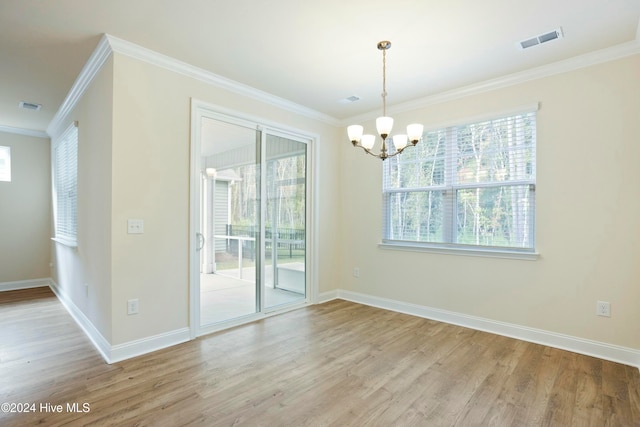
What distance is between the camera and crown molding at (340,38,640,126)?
112 inches

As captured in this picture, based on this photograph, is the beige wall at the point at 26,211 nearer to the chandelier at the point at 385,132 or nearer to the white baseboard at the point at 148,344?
the white baseboard at the point at 148,344

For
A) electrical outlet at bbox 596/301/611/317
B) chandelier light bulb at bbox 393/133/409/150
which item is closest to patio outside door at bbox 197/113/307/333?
chandelier light bulb at bbox 393/133/409/150

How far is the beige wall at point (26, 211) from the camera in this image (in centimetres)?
536

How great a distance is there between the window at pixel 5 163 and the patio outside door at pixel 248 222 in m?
4.39

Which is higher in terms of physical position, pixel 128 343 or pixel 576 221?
pixel 576 221

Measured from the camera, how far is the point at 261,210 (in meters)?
4.08

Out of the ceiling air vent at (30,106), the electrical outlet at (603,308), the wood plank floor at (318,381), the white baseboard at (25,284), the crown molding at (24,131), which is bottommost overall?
the wood plank floor at (318,381)

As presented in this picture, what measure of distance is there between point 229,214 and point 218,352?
152 centimetres

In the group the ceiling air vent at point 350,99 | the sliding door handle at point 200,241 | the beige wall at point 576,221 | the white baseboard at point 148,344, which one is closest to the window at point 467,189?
A: the beige wall at point 576,221

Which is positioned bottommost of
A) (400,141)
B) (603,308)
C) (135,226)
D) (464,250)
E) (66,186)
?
(603,308)

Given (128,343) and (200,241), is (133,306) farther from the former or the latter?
(200,241)

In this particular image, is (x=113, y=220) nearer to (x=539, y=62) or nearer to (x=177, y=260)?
(x=177, y=260)

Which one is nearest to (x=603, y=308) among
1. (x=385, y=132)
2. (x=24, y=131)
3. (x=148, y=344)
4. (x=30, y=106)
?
(x=385, y=132)

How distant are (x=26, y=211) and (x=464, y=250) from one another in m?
6.98
